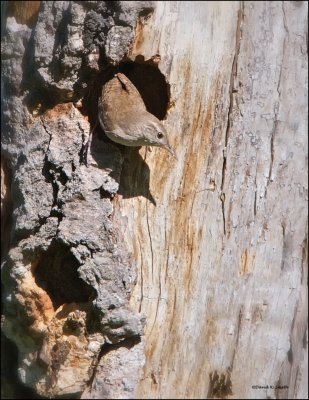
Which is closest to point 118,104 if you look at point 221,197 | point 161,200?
point 161,200

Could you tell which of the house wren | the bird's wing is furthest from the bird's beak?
the bird's wing

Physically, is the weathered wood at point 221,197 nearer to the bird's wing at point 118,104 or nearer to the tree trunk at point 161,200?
the tree trunk at point 161,200

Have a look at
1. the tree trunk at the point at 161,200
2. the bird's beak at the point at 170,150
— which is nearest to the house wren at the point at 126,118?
the bird's beak at the point at 170,150

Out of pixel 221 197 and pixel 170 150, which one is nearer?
pixel 170 150

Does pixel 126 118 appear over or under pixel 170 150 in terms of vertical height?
over

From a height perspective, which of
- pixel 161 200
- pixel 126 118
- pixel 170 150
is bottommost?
pixel 161 200

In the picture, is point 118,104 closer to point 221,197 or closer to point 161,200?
point 161,200

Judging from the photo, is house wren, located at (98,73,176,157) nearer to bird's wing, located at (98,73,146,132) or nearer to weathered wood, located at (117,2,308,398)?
bird's wing, located at (98,73,146,132)
